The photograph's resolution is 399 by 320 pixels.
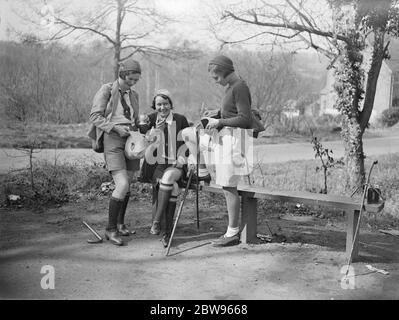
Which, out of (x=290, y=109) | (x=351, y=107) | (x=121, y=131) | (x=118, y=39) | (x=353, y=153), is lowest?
(x=353, y=153)

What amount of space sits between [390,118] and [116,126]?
31.9 metres

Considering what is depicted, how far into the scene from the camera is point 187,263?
14.1 feet

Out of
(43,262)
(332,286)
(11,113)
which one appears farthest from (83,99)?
(332,286)

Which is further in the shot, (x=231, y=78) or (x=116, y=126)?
(x=116, y=126)

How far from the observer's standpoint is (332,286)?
12.6 feet

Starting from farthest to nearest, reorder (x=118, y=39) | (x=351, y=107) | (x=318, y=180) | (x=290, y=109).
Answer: (x=290, y=109) → (x=318, y=180) → (x=118, y=39) → (x=351, y=107)

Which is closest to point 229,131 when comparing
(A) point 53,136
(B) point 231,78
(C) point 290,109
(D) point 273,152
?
(B) point 231,78

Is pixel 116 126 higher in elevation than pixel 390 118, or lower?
lower

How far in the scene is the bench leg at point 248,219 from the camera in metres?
4.88

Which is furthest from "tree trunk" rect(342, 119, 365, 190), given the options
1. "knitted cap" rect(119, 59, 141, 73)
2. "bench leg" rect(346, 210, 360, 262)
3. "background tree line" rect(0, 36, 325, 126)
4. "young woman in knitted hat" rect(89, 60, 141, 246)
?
"knitted cap" rect(119, 59, 141, 73)

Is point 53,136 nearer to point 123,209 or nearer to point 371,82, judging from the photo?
point 371,82

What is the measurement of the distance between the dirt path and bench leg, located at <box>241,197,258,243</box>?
0.38 feet

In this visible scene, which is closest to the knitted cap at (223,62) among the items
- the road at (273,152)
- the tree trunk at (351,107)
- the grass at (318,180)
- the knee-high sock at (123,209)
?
the knee-high sock at (123,209)
